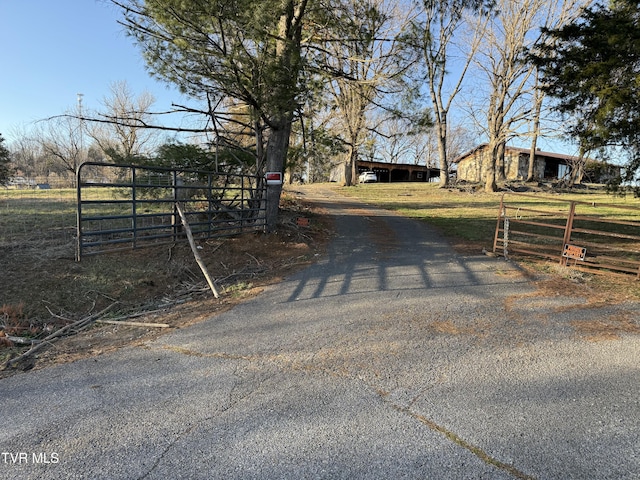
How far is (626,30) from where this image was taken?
767cm

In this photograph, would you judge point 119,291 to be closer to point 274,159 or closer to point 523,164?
point 274,159

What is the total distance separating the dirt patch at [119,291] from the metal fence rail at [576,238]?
4865 mm

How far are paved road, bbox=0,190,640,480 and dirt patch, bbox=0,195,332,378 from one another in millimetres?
595

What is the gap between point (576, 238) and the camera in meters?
11.8

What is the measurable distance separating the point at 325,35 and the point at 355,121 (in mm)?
22066

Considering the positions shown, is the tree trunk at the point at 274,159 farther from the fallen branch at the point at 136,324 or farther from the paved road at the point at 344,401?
the fallen branch at the point at 136,324

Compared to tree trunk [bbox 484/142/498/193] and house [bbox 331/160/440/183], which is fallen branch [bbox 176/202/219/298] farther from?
house [bbox 331/160/440/183]

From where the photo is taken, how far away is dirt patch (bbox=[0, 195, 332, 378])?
15.0 feet

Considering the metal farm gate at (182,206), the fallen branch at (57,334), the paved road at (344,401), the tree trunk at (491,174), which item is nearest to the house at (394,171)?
the tree trunk at (491,174)

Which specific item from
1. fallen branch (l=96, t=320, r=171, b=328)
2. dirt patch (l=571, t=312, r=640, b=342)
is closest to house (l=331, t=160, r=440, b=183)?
dirt patch (l=571, t=312, r=640, b=342)

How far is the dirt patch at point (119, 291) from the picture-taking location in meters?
4.57

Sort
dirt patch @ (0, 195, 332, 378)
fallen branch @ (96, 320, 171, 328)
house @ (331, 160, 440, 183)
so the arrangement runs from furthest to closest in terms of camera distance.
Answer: house @ (331, 160, 440, 183) < fallen branch @ (96, 320, 171, 328) < dirt patch @ (0, 195, 332, 378)

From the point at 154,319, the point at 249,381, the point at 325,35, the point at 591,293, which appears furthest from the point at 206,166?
the point at 591,293

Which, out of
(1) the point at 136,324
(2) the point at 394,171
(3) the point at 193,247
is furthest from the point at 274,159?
(2) the point at 394,171
